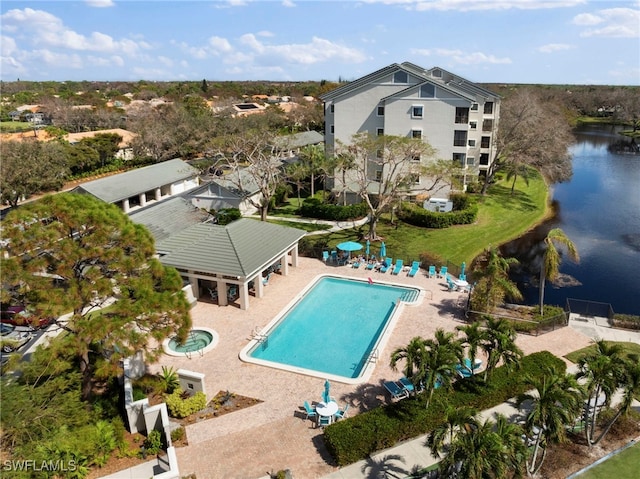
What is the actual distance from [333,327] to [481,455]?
14.6 m

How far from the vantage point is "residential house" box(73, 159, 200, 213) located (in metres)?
48.2

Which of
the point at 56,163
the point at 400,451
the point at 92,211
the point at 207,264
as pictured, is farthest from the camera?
the point at 56,163

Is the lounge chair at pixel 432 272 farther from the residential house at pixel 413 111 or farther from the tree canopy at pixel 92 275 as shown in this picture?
the tree canopy at pixel 92 275

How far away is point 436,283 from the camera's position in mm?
31969

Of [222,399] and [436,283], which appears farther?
[436,283]

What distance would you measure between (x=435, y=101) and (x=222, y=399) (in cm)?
3958

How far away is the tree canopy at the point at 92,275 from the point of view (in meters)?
15.3

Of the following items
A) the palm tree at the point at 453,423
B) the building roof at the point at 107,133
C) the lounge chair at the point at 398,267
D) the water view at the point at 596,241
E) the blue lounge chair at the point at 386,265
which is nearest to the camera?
the palm tree at the point at 453,423

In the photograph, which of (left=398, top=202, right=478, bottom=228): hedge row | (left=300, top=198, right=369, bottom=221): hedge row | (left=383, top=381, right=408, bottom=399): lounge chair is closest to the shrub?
(left=383, top=381, right=408, bottom=399): lounge chair

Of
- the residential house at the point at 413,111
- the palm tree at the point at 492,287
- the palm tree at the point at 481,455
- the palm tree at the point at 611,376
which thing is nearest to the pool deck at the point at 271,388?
the palm tree at the point at 492,287

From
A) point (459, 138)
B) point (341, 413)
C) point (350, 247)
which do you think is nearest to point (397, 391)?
point (341, 413)

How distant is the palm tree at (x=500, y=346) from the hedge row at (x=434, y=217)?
24.1 meters

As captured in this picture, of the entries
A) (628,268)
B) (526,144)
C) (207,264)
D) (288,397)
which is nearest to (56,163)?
(207,264)

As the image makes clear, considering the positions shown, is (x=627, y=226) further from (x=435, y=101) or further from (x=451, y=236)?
(x=435, y=101)
